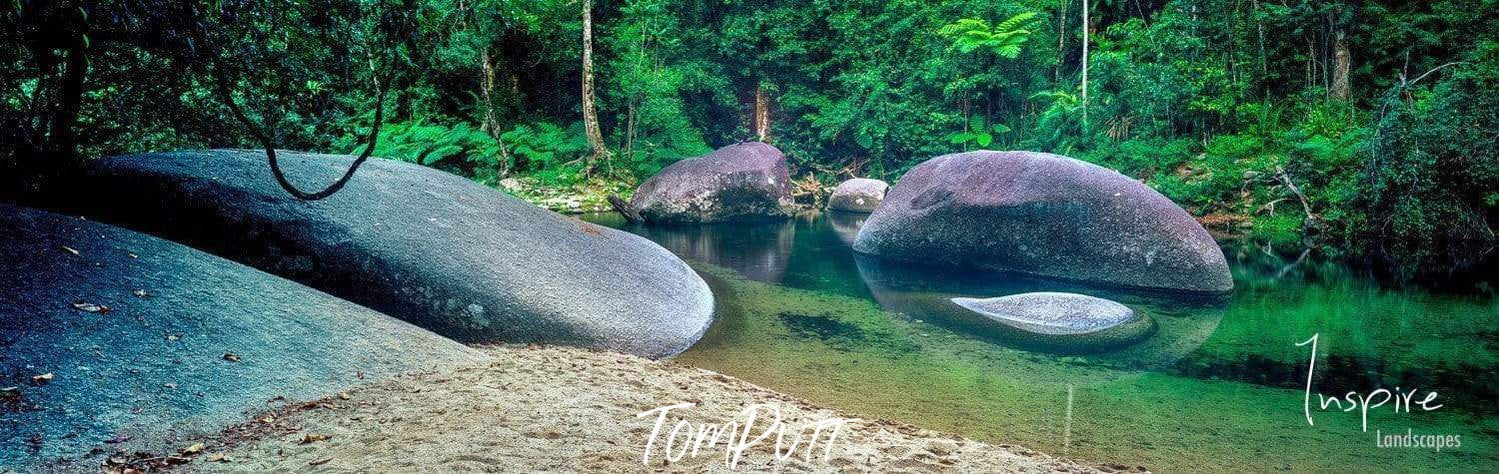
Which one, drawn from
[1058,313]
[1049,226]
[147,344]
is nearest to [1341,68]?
[1049,226]

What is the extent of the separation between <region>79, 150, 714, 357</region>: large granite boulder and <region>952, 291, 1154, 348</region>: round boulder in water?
2.62 m

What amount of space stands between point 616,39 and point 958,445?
16.8 m

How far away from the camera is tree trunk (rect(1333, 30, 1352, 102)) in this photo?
14.5 m

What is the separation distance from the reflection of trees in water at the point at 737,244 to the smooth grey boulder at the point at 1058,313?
2.57 meters

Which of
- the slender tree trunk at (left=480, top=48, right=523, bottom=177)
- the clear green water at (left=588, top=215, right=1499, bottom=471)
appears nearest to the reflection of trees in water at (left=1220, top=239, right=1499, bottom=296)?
the clear green water at (left=588, top=215, right=1499, bottom=471)

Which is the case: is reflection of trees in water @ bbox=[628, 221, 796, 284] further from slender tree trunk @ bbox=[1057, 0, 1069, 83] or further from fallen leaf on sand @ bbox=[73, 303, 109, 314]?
slender tree trunk @ bbox=[1057, 0, 1069, 83]

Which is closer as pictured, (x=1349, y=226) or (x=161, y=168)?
(x=161, y=168)

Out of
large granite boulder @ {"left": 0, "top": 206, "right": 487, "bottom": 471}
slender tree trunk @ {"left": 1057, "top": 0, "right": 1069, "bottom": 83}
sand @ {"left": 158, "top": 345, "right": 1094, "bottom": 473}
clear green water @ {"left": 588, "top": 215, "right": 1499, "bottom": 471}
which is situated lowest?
clear green water @ {"left": 588, "top": 215, "right": 1499, "bottom": 471}

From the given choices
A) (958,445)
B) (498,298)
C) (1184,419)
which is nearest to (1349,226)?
(1184,419)

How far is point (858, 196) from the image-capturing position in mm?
16906

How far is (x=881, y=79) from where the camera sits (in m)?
19.7

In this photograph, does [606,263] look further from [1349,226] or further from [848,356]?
[1349,226]

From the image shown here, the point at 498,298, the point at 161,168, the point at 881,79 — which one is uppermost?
the point at 881,79

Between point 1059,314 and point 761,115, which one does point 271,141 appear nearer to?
point 1059,314
